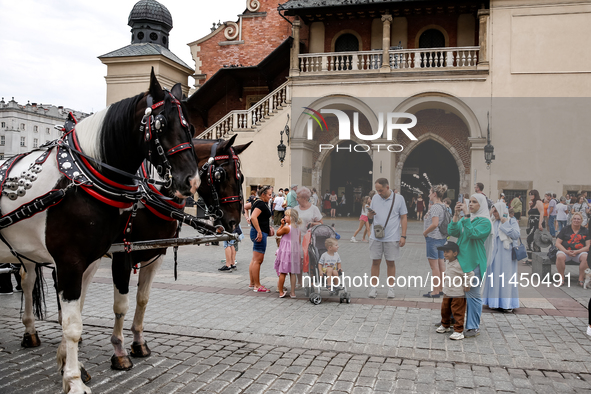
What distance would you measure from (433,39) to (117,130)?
21.2m

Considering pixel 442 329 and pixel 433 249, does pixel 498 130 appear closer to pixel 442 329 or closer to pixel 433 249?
pixel 433 249

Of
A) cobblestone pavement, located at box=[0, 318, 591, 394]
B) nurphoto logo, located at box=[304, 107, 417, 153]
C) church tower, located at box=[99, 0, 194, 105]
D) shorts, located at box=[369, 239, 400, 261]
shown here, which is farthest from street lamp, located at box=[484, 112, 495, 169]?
church tower, located at box=[99, 0, 194, 105]

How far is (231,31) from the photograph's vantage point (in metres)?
26.7

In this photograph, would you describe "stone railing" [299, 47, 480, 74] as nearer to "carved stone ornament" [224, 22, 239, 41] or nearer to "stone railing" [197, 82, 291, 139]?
"stone railing" [197, 82, 291, 139]


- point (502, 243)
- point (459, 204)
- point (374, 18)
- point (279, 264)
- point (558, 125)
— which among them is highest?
point (374, 18)

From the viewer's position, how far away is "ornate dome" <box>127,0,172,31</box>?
30.9 metres

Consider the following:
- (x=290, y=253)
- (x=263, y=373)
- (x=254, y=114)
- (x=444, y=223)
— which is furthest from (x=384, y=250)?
(x=254, y=114)

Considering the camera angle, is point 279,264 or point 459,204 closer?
point 459,204

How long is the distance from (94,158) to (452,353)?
4.01 meters

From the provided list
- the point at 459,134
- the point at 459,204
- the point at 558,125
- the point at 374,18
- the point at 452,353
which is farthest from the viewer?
the point at 374,18

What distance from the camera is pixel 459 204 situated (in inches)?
269

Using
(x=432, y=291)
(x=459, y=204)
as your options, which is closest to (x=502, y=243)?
(x=459, y=204)

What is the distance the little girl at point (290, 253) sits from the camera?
303 inches

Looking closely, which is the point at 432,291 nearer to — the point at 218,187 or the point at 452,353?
the point at 452,353
